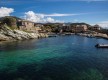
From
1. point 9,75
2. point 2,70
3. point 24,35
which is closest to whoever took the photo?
point 9,75

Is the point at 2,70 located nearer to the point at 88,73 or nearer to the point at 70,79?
the point at 70,79

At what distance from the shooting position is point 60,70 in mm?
37188

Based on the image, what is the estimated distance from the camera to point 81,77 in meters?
32.2

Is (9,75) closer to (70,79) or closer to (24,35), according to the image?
(70,79)

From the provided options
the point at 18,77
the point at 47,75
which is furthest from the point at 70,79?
the point at 18,77

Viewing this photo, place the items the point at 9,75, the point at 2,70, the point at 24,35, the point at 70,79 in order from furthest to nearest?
the point at 24,35 → the point at 2,70 → the point at 9,75 → the point at 70,79

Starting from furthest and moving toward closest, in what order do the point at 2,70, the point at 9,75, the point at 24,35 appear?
the point at 24,35
the point at 2,70
the point at 9,75

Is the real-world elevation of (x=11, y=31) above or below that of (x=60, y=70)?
above

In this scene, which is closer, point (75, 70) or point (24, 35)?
point (75, 70)

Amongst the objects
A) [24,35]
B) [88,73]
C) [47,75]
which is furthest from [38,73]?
[24,35]

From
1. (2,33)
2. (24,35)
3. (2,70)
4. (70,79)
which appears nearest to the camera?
(70,79)

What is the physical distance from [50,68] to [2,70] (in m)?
11.3

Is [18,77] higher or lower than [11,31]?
lower

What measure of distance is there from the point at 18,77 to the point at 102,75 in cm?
1729
